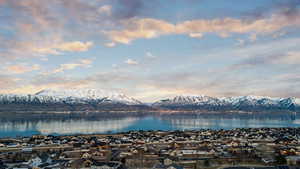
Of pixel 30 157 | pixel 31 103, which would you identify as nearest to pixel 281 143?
pixel 30 157

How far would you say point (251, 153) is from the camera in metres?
28.0

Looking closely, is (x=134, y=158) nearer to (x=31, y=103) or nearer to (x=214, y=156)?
(x=214, y=156)

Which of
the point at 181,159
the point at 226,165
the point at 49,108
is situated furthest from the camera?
the point at 49,108

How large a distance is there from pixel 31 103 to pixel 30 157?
143362 millimetres

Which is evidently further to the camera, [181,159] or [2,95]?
[2,95]

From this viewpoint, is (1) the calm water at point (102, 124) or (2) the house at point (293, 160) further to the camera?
(1) the calm water at point (102, 124)

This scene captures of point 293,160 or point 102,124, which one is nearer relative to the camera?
point 293,160

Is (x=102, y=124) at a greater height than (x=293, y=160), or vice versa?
(x=293, y=160)

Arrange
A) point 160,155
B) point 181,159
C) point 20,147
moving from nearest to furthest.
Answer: point 181,159 < point 160,155 < point 20,147

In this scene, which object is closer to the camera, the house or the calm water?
the house

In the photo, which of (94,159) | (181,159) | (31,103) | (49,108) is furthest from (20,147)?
(31,103)

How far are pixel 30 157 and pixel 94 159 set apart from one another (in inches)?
258

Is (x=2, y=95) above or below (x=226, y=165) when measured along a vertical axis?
above

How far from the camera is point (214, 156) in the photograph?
1038 inches
